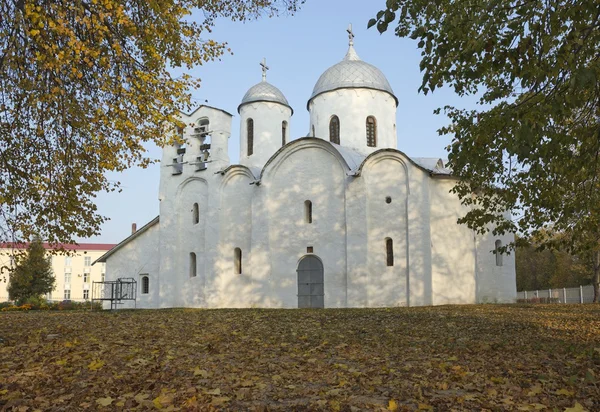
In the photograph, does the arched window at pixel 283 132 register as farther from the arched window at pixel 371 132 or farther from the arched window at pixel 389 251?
the arched window at pixel 389 251

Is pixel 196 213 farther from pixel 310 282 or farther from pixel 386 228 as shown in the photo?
pixel 386 228

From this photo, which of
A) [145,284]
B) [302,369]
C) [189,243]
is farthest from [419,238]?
[302,369]

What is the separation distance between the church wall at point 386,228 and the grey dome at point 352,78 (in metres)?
6.05

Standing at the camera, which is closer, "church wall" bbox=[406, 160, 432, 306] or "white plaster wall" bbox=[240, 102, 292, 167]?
"church wall" bbox=[406, 160, 432, 306]

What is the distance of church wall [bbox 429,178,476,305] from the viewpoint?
80.1 feet

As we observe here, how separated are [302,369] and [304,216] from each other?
18.8 m

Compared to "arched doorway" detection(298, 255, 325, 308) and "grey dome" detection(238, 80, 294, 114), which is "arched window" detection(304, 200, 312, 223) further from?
Answer: "grey dome" detection(238, 80, 294, 114)

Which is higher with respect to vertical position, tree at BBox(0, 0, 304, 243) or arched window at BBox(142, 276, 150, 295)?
tree at BBox(0, 0, 304, 243)

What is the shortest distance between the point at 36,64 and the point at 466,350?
8200mm

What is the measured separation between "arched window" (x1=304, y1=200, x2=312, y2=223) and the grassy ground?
13978 mm

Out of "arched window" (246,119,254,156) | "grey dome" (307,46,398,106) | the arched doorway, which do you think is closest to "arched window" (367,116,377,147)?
"grey dome" (307,46,398,106)

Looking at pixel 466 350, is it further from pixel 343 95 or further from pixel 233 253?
pixel 343 95

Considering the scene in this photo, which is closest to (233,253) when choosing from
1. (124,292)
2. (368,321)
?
(124,292)

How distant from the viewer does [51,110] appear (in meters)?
10.1
